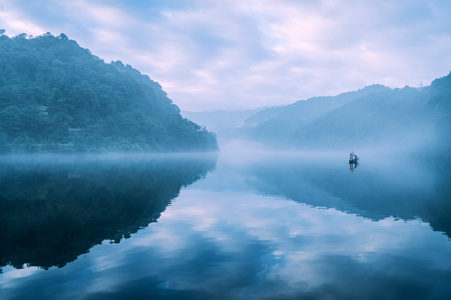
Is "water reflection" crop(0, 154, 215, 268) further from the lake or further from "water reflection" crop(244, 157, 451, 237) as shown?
"water reflection" crop(244, 157, 451, 237)

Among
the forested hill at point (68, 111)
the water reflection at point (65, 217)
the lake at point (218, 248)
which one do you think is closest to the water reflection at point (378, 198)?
the lake at point (218, 248)

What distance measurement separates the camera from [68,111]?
139m

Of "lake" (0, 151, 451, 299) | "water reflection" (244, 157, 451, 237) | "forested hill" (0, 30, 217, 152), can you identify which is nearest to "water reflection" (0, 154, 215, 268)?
"lake" (0, 151, 451, 299)

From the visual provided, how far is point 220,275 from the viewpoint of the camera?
38.6 feet

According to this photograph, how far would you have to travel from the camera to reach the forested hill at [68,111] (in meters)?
117

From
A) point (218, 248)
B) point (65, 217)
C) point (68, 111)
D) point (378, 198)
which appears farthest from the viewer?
point (68, 111)

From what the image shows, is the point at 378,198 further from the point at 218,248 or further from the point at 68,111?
the point at 68,111

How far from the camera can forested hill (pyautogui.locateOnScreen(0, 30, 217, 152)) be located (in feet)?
383

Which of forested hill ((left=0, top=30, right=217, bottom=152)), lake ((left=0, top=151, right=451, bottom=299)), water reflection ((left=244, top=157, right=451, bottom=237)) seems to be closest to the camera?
lake ((left=0, top=151, right=451, bottom=299))

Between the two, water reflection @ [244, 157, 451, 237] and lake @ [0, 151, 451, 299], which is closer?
lake @ [0, 151, 451, 299]

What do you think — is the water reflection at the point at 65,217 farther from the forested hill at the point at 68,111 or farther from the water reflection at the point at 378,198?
the forested hill at the point at 68,111

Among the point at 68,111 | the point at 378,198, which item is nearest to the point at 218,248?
the point at 378,198

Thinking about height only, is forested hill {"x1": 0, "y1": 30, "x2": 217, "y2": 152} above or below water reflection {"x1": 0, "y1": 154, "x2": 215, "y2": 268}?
above

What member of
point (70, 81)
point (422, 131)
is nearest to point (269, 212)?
point (70, 81)
